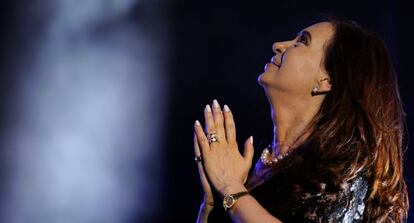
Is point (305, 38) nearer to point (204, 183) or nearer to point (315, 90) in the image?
point (315, 90)

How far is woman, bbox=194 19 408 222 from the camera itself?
1.23 meters

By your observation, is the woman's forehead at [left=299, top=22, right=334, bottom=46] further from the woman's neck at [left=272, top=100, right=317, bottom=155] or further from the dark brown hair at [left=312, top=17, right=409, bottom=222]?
the woman's neck at [left=272, top=100, right=317, bottom=155]

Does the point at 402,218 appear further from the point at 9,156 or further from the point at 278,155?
the point at 9,156

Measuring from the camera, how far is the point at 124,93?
6.88 ft

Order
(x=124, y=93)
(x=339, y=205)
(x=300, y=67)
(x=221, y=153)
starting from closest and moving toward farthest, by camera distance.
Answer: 1. (x=339, y=205)
2. (x=221, y=153)
3. (x=300, y=67)
4. (x=124, y=93)

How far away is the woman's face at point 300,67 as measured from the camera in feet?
4.72

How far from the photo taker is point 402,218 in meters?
1.39

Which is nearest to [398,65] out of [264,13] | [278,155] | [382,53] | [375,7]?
[375,7]

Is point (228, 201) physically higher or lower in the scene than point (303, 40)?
lower

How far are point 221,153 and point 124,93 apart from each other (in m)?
0.87

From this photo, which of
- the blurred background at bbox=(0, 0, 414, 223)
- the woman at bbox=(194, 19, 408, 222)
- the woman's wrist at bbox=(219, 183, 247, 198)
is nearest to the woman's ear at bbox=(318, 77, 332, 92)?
the woman at bbox=(194, 19, 408, 222)

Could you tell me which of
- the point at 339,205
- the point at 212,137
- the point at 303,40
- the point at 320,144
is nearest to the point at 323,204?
the point at 339,205

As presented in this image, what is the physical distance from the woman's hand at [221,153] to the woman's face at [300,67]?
0.67ft

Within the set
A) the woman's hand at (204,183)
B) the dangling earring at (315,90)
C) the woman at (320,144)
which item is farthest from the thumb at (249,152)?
the dangling earring at (315,90)
